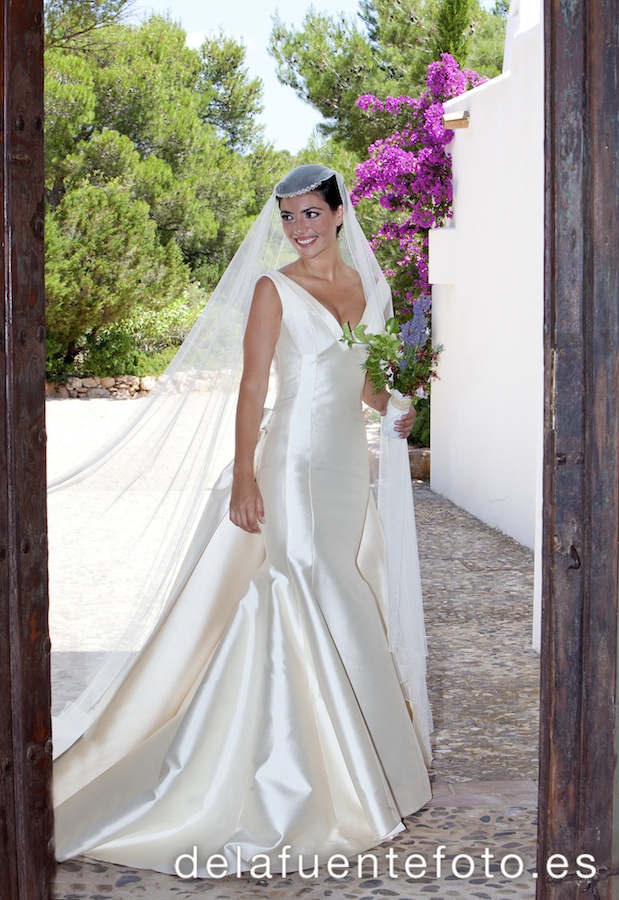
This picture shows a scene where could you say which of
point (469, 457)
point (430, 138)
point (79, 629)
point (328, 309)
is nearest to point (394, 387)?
point (328, 309)

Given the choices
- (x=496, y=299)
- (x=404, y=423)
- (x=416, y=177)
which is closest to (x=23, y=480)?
(x=404, y=423)

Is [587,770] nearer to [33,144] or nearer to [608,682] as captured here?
[608,682]

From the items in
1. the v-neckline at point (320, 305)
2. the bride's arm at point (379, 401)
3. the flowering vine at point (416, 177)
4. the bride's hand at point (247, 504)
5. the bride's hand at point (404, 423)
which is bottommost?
the bride's hand at point (247, 504)

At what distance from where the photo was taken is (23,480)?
216 centimetres

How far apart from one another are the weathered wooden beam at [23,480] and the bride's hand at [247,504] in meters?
0.94

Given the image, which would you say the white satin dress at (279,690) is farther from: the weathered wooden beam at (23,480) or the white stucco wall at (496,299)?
the white stucco wall at (496,299)

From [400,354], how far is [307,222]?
47 centimetres

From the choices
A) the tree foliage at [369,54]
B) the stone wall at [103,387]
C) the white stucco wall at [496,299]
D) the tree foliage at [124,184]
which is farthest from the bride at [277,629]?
the stone wall at [103,387]

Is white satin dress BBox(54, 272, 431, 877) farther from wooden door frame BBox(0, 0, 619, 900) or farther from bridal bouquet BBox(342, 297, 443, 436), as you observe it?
wooden door frame BBox(0, 0, 619, 900)

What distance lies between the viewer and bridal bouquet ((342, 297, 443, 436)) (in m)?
3.05

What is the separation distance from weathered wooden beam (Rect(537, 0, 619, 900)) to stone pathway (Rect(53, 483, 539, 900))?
2.03 ft

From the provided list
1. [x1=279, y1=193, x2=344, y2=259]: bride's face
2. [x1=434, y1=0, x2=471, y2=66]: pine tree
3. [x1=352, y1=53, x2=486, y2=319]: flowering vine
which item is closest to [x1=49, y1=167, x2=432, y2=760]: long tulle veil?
[x1=279, y1=193, x2=344, y2=259]: bride's face

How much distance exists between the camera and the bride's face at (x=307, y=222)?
310 cm

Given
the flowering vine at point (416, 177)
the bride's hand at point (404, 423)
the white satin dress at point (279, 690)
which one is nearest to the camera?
the white satin dress at point (279, 690)
